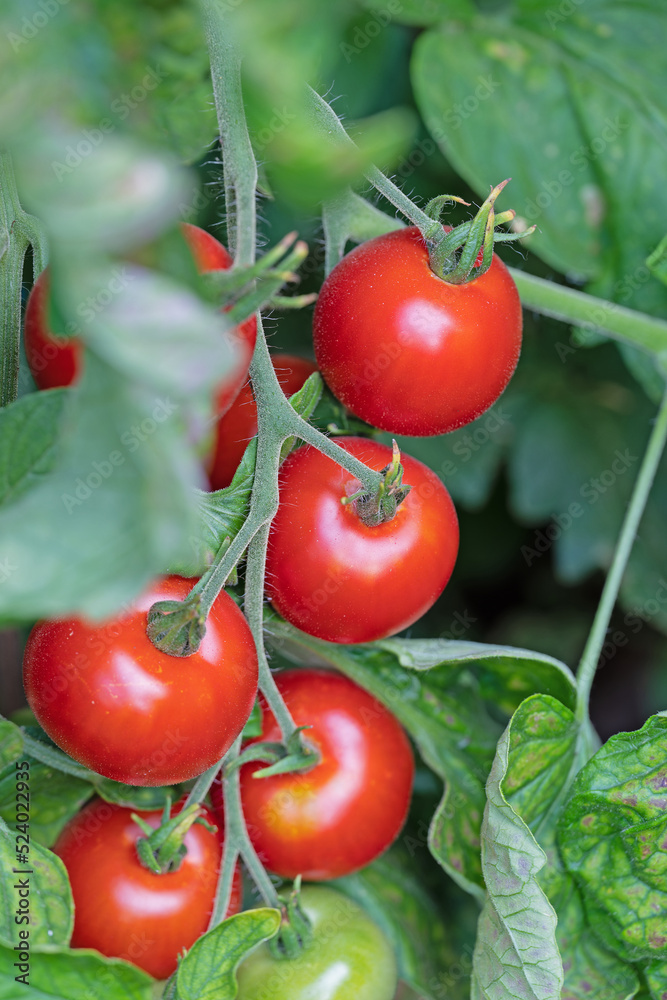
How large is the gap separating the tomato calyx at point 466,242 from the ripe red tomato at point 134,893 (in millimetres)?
399

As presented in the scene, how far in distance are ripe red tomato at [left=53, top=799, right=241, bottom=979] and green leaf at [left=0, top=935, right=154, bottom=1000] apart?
0.06 metres

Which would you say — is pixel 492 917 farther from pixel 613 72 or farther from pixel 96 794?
pixel 613 72

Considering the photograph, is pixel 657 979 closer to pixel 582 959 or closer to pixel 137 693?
pixel 582 959

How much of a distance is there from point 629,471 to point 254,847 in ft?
2.22

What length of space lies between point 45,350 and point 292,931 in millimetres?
435

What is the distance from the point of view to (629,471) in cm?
112

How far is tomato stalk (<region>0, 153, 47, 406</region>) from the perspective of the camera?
546mm

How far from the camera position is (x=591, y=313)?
0.79 m

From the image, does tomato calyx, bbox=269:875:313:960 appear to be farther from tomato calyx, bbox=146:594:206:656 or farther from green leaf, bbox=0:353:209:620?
green leaf, bbox=0:353:209:620

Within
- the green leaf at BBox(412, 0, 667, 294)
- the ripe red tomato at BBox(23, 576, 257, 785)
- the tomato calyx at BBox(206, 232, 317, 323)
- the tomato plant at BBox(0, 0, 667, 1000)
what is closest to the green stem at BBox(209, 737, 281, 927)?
the tomato plant at BBox(0, 0, 667, 1000)

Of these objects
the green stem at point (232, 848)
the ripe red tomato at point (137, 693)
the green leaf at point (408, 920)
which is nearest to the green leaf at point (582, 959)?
the green leaf at point (408, 920)

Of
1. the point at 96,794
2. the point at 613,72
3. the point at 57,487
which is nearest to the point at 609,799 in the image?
the point at 96,794

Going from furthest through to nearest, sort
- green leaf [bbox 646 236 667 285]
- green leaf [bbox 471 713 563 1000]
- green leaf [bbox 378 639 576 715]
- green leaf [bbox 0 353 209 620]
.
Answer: green leaf [bbox 646 236 667 285] < green leaf [bbox 378 639 576 715] < green leaf [bbox 471 713 563 1000] < green leaf [bbox 0 353 209 620]

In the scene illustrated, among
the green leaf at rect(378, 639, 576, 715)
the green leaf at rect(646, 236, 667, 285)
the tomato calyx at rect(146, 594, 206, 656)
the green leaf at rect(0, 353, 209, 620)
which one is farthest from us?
the green leaf at rect(646, 236, 667, 285)
